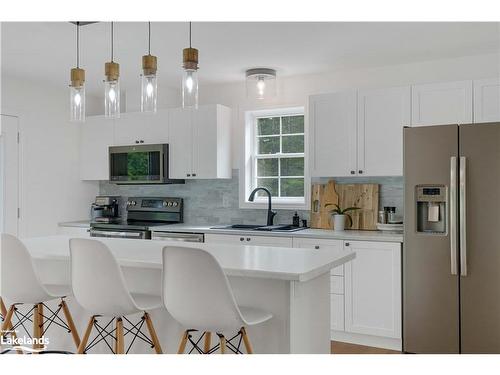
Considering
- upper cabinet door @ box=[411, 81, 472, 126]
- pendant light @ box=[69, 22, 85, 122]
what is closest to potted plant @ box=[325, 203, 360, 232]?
upper cabinet door @ box=[411, 81, 472, 126]

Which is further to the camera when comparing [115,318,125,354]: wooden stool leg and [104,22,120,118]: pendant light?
[104,22,120,118]: pendant light

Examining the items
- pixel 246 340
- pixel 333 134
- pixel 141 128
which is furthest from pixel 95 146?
pixel 246 340

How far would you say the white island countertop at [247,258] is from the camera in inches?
97.0

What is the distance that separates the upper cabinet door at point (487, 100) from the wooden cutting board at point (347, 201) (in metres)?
1.07

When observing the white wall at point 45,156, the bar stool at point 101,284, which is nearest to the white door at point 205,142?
the white wall at point 45,156

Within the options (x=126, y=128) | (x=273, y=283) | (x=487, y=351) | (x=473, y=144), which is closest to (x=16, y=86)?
(x=126, y=128)

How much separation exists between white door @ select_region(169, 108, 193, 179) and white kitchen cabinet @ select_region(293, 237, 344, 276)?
1.48 metres

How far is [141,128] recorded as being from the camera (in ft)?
18.4

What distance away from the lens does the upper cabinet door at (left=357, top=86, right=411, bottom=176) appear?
14.3 ft

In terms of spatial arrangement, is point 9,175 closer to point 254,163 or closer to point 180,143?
point 180,143

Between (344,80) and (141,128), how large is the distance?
7.13ft

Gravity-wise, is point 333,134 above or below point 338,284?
above

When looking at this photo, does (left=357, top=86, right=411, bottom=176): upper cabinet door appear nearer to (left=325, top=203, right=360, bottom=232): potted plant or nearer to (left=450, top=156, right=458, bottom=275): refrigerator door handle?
(left=325, top=203, right=360, bottom=232): potted plant
